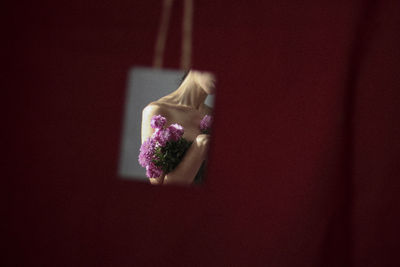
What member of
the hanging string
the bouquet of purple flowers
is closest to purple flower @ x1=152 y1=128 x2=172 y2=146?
the bouquet of purple flowers

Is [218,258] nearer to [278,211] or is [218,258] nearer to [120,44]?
[278,211]

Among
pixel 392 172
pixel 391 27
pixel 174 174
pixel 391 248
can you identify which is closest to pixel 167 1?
pixel 174 174

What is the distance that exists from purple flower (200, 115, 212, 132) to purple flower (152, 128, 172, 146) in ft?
0.22

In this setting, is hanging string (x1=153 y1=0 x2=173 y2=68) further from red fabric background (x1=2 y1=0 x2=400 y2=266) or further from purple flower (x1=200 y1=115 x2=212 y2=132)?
purple flower (x1=200 y1=115 x2=212 y2=132)

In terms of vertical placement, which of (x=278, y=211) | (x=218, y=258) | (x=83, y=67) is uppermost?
(x=83, y=67)

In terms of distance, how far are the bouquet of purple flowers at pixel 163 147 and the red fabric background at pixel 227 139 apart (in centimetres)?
4

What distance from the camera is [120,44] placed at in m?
0.66

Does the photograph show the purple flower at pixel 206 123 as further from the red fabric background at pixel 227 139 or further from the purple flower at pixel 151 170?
the purple flower at pixel 151 170

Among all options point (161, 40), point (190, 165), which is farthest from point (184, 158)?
point (161, 40)

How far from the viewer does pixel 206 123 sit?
691 millimetres

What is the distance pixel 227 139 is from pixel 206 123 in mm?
54

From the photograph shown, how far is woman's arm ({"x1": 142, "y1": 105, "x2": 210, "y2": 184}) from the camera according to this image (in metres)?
0.68

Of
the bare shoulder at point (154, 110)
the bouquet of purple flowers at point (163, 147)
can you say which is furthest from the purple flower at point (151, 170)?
the bare shoulder at point (154, 110)

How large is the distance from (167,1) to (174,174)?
0.34 metres
